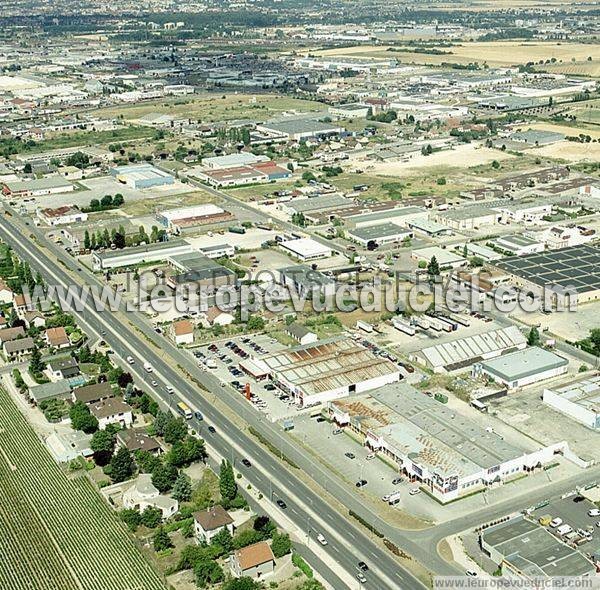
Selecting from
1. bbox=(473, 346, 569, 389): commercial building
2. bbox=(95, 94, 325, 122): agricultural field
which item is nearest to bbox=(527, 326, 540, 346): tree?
bbox=(473, 346, 569, 389): commercial building

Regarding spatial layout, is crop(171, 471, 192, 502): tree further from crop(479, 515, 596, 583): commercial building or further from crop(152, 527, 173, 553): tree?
crop(479, 515, 596, 583): commercial building

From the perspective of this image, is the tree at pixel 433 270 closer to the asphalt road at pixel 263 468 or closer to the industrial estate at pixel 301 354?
the industrial estate at pixel 301 354

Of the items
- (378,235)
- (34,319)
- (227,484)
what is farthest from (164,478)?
(378,235)

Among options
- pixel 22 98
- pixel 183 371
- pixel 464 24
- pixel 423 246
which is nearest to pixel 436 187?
pixel 423 246

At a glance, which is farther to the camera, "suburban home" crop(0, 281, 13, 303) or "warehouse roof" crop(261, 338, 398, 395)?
"suburban home" crop(0, 281, 13, 303)

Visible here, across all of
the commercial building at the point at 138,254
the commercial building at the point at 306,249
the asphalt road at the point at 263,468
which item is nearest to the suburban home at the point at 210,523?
the asphalt road at the point at 263,468

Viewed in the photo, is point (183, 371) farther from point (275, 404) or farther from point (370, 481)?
point (370, 481)
